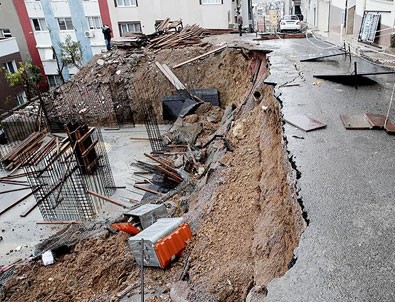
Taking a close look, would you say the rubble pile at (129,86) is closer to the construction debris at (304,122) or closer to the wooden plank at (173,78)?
the wooden plank at (173,78)

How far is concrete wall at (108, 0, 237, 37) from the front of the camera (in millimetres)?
24172

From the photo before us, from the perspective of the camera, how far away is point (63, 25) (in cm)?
2631

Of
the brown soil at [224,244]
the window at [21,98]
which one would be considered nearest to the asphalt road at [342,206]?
the brown soil at [224,244]

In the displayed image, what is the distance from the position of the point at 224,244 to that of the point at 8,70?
76.5ft

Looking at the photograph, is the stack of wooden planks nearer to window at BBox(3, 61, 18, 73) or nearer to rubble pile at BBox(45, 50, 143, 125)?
rubble pile at BBox(45, 50, 143, 125)

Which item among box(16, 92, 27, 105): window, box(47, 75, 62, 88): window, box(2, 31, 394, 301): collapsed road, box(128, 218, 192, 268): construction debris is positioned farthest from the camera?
box(47, 75, 62, 88): window

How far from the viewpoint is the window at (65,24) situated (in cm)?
2605

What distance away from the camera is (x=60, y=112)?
16734 mm

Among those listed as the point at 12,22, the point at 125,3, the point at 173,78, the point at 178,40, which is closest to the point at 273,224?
the point at 173,78

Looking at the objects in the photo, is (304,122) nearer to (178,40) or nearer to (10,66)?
(178,40)

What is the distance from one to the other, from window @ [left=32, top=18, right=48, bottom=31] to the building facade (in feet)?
14.4

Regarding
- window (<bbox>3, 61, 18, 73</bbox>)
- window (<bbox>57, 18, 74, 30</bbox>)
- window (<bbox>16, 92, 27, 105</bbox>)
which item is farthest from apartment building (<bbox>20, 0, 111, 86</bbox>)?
window (<bbox>16, 92, 27, 105</bbox>)

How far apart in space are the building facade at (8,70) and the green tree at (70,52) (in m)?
3.42

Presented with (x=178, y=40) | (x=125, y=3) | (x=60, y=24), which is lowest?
(x=178, y=40)
